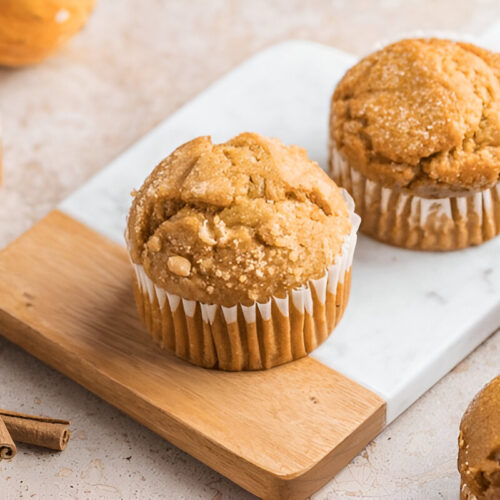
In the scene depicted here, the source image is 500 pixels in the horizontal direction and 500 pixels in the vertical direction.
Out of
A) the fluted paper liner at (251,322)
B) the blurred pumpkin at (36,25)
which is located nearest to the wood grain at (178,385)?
the fluted paper liner at (251,322)

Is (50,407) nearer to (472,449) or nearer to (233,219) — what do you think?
(233,219)

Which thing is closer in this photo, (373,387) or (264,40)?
(373,387)

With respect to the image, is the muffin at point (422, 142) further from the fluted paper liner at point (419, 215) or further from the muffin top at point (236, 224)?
the muffin top at point (236, 224)

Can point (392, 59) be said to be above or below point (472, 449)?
above

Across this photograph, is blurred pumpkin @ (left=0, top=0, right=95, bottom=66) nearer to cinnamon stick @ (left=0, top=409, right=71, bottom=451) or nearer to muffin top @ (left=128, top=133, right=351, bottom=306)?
muffin top @ (left=128, top=133, right=351, bottom=306)

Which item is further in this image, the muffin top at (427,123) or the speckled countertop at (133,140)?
the muffin top at (427,123)

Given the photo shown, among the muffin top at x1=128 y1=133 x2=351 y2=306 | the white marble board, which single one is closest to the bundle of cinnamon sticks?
the muffin top at x1=128 y1=133 x2=351 y2=306

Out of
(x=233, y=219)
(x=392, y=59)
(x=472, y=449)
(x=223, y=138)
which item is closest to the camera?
(x=472, y=449)

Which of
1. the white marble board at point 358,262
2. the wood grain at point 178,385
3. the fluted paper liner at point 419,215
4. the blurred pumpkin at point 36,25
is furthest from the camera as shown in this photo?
the blurred pumpkin at point 36,25

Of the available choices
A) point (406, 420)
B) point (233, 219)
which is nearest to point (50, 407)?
point (233, 219)
